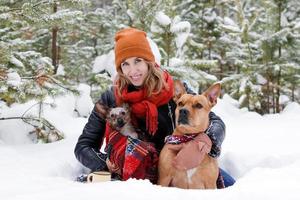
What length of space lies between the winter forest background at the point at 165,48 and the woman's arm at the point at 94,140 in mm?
961

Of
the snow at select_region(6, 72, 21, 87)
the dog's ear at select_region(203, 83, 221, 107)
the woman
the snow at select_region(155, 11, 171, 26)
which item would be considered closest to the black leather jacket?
the woman

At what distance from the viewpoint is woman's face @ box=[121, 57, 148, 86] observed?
12.9ft

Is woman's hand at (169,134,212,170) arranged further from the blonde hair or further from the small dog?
the blonde hair

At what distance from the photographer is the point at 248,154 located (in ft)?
15.5

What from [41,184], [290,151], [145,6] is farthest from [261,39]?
[41,184]

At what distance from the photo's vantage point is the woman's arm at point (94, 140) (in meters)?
4.06

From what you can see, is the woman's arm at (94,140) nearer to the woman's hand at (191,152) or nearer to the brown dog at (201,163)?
the brown dog at (201,163)

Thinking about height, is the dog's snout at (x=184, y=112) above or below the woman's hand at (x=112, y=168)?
above

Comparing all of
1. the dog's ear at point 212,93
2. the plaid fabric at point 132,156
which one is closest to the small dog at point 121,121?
the plaid fabric at point 132,156

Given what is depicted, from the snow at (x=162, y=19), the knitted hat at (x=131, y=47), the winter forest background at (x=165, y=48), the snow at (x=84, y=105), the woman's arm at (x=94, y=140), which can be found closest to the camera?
the knitted hat at (x=131, y=47)

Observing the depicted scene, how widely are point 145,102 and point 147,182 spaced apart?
1.46m

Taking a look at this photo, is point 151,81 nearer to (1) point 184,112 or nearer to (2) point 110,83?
(1) point 184,112

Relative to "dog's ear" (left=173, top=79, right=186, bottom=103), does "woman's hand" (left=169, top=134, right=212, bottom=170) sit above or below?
below

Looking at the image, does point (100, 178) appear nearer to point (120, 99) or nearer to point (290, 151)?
point (120, 99)
